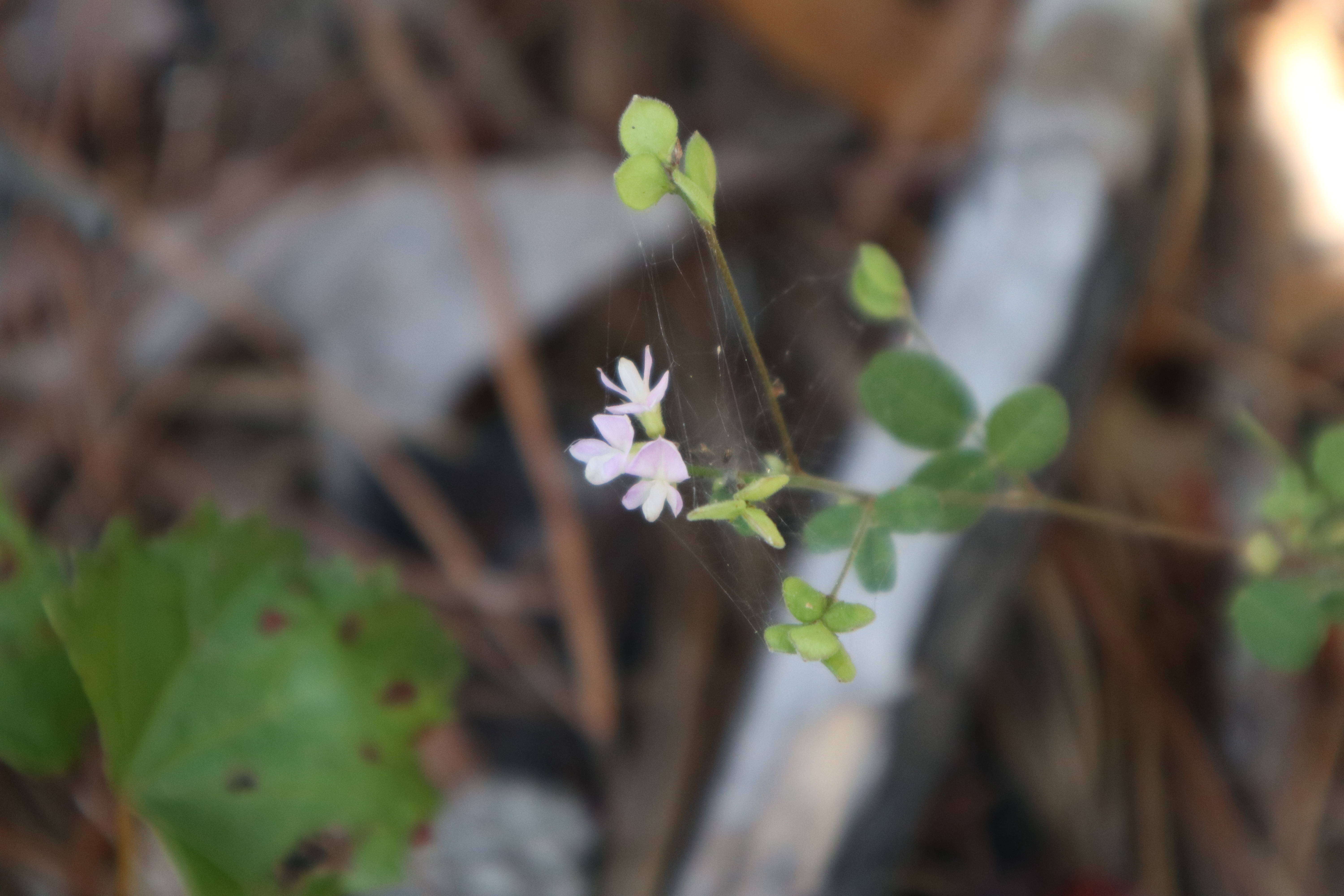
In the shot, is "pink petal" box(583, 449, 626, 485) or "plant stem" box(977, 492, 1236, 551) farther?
"plant stem" box(977, 492, 1236, 551)

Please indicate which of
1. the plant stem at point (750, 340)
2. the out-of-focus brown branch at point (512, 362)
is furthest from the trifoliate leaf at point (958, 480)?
the out-of-focus brown branch at point (512, 362)

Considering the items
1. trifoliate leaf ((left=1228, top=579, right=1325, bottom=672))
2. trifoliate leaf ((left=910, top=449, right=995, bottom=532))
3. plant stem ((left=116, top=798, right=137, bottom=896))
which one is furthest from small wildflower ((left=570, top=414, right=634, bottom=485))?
plant stem ((left=116, top=798, right=137, bottom=896))

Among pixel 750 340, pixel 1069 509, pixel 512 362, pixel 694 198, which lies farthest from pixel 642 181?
pixel 512 362

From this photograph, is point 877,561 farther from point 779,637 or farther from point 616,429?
point 616,429

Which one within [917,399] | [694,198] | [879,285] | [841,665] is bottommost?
[841,665]

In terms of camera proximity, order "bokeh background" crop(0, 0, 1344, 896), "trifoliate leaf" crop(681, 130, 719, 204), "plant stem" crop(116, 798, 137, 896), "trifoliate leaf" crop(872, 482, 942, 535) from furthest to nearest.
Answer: "bokeh background" crop(0, 0, 1344, 896)
"plant stem" crop(116, 798, 137, 896)
"trifoliate leaf" crop(872, 482, 942, 535)
"trifoliate leaf" crop(681, 130, 719, 204)

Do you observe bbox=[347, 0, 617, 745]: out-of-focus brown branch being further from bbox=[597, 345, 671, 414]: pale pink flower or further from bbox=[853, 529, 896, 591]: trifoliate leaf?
bbox=[597, 345, 671, 414]: pale pink flower

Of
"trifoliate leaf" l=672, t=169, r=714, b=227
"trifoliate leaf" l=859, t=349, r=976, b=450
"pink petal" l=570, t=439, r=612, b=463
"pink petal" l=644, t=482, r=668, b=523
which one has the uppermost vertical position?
"trifoliate leaf" l=859, t=349, r=976, b=450
